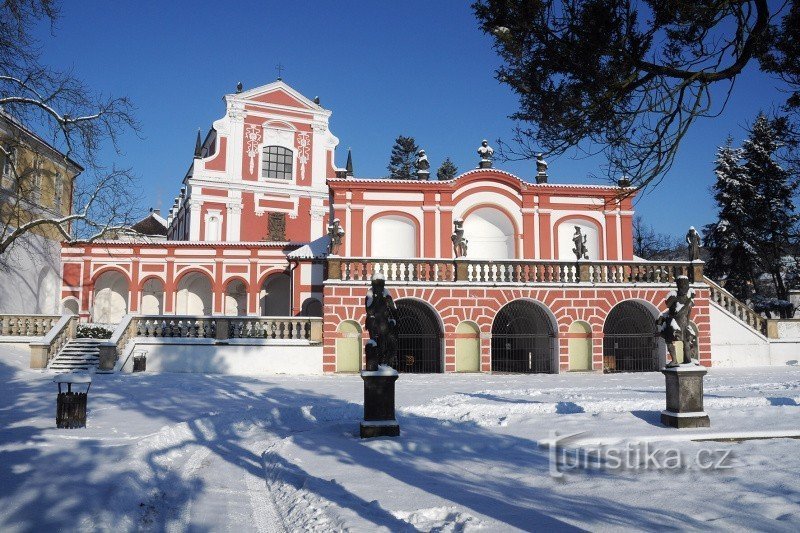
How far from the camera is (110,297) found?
97.2 feet

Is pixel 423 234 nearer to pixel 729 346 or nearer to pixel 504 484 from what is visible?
pixel 729 346

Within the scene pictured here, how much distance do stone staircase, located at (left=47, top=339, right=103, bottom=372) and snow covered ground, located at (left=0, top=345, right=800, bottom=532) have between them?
A: 14.1 ft

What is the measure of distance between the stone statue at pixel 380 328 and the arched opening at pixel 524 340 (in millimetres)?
10381

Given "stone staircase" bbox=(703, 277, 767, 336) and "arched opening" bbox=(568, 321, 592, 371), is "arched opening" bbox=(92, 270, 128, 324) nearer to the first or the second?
"arched opening" bbox=(568, 321, 592, 371)

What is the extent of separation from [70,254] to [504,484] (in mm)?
26884

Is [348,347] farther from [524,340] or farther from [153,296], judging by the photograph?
[153,296]

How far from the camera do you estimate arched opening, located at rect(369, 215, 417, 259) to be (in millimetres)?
23906

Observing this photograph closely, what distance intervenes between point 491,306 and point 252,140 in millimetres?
20008

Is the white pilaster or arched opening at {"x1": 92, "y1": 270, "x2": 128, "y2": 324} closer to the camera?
arched opening at {"x1": 92, "y1": 270, "x2": 128, "y2": 324}

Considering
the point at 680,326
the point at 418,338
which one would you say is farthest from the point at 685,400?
the point at 418,338

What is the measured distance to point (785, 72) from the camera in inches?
264

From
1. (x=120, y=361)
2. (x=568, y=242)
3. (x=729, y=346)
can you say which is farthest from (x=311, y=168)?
(x=729, y=346)

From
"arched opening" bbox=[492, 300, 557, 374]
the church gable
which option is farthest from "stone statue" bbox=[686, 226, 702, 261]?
the church gable

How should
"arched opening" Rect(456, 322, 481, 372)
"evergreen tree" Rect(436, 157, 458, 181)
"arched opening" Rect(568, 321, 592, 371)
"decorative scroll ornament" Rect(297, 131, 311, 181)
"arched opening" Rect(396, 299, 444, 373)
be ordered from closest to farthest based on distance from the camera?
1. "arched opening" Rect(456, 322, 481, 372)
2. "arched opening" Rect(396, 299, 444, 373)
3. "arched opening" Rect(568, 321, 592, 371)
4. "decorative scroll ornament" Rect(297, 131, 311, 181)
5. "evergreen tree" Rect(436, 157, 458, 181)
